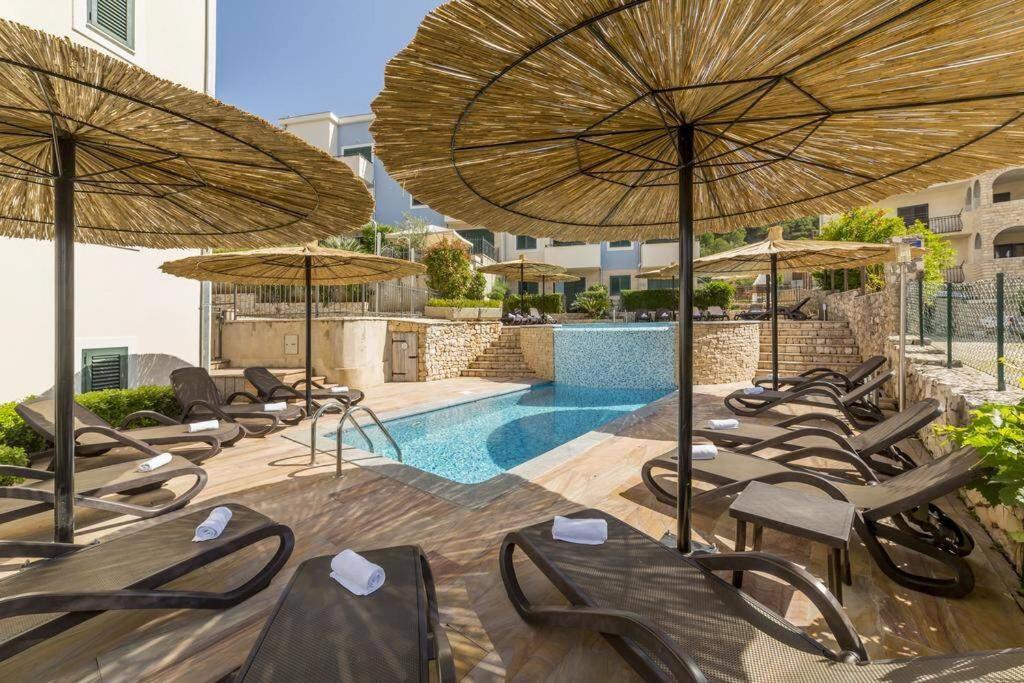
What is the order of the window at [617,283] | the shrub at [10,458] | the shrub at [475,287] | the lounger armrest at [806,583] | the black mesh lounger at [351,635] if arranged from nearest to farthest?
the black mesh lounger at [351,635], the lounger armrest at [806,583], the shrub at [10,458], the shrub at [475,287], the window at [617,283]

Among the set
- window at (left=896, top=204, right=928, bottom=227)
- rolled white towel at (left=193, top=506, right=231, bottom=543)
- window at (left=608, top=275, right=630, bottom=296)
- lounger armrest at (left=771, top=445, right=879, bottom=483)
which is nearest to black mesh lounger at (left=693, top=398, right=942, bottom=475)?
lounger armrest at (left=771, top=445, right=879, bottom=483)

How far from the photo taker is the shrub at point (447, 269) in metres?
16.0

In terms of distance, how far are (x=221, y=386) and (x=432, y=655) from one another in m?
9.27

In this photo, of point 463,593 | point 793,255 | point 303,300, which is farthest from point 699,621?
point 303,300

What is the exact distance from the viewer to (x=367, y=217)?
3584mm

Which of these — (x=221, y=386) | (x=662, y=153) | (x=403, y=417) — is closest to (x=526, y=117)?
(x=662, y=153)

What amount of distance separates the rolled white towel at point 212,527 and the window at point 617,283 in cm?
2750

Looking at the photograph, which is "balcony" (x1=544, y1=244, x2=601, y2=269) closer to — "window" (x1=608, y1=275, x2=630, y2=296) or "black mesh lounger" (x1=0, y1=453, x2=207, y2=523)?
"window" (x1=608, y1=275, x2=630, y2=296)

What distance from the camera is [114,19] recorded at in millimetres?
6629

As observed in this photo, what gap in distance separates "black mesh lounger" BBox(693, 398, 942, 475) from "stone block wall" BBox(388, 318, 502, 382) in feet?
27.9

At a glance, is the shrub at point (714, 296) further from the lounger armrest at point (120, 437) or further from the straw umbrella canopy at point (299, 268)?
the lounger armrest at point (120, 437)

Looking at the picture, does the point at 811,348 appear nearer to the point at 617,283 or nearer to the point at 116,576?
the point at 116,576

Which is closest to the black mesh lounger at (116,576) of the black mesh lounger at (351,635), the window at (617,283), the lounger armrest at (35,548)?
the lounger armrest at (35,548)

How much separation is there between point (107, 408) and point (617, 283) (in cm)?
2630
